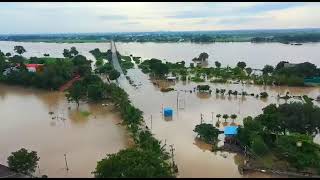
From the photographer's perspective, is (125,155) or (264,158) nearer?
(125,155)

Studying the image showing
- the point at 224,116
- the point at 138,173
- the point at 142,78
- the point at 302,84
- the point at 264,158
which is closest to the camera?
the point at 138,173

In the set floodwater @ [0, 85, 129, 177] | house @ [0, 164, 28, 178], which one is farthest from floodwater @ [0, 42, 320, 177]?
house @ [0, 164, 28, 178]

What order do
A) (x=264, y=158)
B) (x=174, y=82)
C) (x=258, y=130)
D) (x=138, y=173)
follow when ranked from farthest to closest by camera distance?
(x=174, y=82) → (x=258, y=130) → (x=264, y=158) → (x=138, y=173)

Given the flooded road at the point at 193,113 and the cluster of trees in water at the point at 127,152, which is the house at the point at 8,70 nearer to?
the cluster of trees in water at the point at 127,152

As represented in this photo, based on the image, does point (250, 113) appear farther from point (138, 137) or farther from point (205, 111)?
point (138, 137)

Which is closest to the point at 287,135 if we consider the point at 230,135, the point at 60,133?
the point at 230,135

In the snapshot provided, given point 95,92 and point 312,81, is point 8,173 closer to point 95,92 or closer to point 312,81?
point 95,92

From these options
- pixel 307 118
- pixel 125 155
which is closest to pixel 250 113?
pixel 307 118

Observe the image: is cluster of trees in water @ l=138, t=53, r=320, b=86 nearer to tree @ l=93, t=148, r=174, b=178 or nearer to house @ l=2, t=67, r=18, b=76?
house @ l=2, t=67, r=18, b=76
